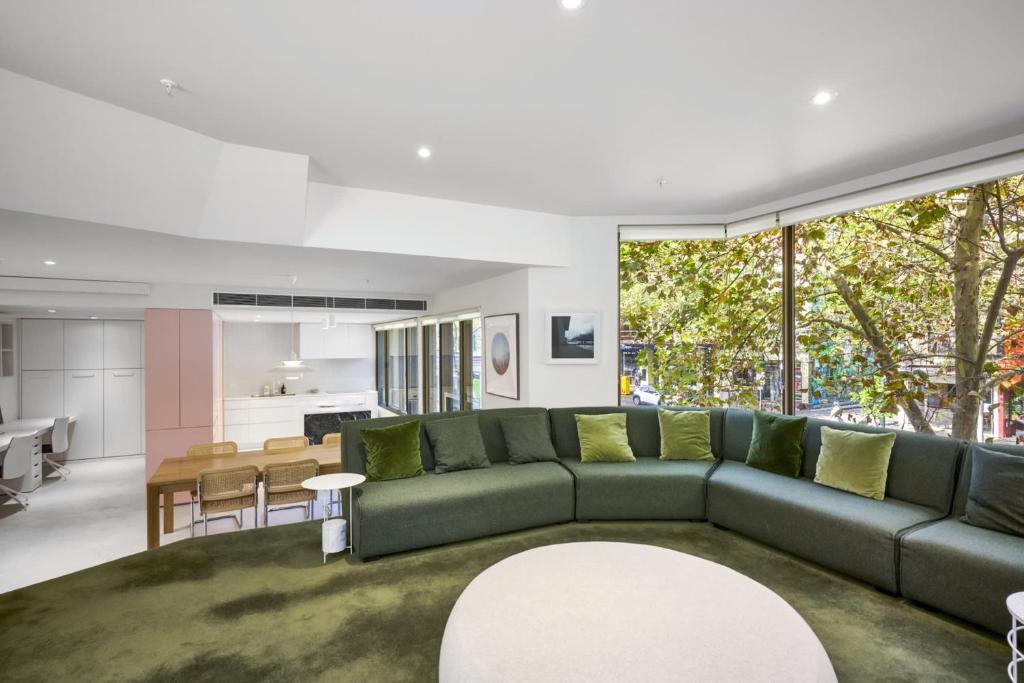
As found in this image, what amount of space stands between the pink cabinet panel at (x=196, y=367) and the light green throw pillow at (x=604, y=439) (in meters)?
4.53

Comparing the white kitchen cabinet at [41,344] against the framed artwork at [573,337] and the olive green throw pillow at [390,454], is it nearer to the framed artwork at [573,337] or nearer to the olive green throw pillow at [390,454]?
the olive green throw pillow at [390,454]

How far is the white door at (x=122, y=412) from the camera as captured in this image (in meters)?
7.90

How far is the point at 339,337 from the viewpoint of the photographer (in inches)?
367

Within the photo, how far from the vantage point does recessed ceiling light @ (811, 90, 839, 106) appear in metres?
2.58

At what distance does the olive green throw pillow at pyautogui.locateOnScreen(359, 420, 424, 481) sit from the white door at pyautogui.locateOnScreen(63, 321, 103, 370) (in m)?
6.63

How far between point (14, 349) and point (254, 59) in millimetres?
8168

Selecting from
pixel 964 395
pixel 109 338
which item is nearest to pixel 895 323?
pixel 964 395

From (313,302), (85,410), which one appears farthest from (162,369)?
(85,410)

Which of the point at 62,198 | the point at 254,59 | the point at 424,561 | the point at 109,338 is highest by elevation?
the point at 254,59

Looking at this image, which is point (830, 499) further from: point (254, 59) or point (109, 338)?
point (109, 338)

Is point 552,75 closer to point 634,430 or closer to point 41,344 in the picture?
point 634,430

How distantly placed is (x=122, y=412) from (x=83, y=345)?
119cm

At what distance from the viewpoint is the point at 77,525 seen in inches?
195

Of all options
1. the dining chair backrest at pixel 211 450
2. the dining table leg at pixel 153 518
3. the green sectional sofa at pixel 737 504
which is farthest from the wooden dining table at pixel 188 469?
the green sectional sofa at pixel 737 504
